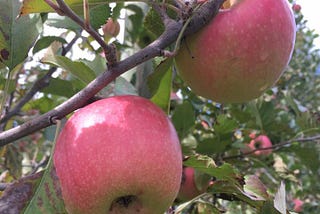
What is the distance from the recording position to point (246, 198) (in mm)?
1007

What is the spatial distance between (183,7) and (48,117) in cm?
33

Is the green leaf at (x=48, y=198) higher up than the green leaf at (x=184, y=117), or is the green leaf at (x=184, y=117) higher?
→ the green leaf at (x=48, y=198)

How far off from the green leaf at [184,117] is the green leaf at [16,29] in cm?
67

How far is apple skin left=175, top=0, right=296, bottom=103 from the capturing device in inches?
33.5

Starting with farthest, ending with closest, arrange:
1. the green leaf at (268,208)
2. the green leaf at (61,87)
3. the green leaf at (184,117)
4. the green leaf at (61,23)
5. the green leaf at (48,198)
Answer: the green leaf at (184,117) → the green leaf at (61,87) → the green leaf at (61,23) → the green leaf at (268,208) → the green leaf at (48,198)

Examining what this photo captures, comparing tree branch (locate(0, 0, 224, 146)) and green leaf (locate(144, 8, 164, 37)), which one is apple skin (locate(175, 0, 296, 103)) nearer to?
tree branch (locate(0, 0, 224, 146))

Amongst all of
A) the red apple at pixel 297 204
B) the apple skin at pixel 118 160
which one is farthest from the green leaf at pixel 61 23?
the red apple at pixel 297 204

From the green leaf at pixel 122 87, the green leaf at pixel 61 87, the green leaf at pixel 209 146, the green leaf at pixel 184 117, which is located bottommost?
the green leaf at pixel 209 146

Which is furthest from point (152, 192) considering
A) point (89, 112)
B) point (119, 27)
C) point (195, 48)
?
point (119, 27)

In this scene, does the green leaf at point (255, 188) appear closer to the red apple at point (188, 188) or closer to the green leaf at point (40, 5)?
the green leaf at point (40, 5)

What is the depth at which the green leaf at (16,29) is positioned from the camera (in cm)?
97

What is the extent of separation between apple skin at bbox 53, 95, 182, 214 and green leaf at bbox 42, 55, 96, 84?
163 mm

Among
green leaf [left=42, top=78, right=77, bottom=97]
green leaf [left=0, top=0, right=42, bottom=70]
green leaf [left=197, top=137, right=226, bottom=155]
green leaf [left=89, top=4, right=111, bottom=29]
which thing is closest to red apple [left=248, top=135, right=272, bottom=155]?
green leaf [left=197, top=137, right=226, bottom=155]

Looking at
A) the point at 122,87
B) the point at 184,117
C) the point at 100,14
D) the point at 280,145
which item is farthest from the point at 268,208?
the point at 280,145
